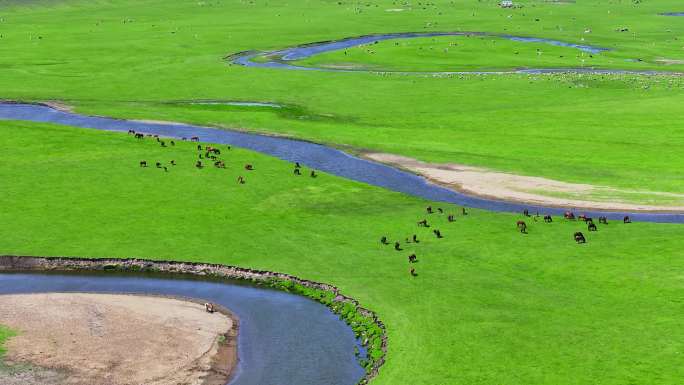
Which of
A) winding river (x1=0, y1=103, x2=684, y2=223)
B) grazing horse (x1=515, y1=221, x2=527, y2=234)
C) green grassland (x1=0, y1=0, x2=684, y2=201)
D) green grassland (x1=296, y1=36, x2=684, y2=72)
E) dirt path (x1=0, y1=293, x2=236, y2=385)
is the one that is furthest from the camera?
green grassland (x1=296, y1=36, x2=684, y2=72)

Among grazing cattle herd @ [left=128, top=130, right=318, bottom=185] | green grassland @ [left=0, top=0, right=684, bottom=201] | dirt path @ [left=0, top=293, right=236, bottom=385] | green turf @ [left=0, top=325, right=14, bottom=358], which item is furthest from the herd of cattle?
green turf @ [left=0, top=325, right=14, bottom=358]

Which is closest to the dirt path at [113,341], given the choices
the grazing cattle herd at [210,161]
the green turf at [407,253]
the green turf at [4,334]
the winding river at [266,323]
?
the green turf at [4,334]

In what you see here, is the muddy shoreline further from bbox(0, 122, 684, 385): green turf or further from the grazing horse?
the grazing horse

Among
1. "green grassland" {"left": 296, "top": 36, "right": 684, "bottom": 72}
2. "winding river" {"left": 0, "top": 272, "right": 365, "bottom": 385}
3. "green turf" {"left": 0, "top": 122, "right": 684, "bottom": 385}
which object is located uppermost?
"green grassland" {"left": 296, "top": 36, "right": 684, "bottom": 72}

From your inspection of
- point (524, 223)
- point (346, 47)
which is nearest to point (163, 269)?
point (524, 223)

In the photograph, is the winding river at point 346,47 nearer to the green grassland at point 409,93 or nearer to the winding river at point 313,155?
the green grassland at point 409,93

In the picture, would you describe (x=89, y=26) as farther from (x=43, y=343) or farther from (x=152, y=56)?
(x=43, y=343)
